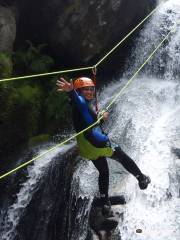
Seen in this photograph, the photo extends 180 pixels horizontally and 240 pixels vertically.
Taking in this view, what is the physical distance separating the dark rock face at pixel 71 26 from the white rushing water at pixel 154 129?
1231mm

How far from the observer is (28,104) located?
10.8 meters

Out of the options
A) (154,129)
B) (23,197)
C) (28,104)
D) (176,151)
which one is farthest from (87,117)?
(28,104)

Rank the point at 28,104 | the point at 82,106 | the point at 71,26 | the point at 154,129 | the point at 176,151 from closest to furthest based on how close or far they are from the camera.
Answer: the point at 82,106
the point at 176,151
the point at 154,129
the point at 28,104
the point at 71,26

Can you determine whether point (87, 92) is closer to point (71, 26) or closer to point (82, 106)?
point (82, 106)

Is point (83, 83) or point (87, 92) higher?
point (83, 83)

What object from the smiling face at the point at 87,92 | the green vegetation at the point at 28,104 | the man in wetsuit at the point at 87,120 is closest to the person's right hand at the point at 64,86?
the man in wetsuit at the point at 87,120

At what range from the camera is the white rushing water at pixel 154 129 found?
7.37 metres

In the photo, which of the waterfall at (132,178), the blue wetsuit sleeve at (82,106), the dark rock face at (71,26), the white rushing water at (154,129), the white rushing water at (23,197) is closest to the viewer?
the blue wetsuit sleeve at (82,106)

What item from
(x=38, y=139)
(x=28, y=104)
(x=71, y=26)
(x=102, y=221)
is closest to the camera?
(x=102, y=221)

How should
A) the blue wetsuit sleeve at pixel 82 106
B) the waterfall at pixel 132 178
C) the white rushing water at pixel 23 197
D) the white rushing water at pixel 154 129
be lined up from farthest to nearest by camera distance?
the white rushing water at pixel 23 197 → the waterfall at pixel 132 178 → the white rushing water at pixel 154 129 → the blue wetsuit sleeve at pixel 82 106

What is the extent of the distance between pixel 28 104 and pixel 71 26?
2708mm

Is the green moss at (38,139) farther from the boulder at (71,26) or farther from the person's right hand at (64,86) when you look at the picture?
the person's right hand at (64,86)

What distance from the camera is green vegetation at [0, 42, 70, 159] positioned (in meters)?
10.3

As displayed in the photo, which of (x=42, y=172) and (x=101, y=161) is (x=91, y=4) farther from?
(x=101, y=161)
